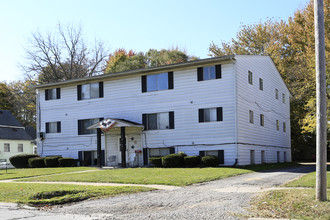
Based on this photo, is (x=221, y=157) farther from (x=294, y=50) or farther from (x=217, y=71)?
(x=294, y=50)

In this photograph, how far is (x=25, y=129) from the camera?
51.9m

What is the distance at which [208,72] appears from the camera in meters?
26.4

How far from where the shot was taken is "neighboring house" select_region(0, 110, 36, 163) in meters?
44.7

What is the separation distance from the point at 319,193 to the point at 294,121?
111 feet

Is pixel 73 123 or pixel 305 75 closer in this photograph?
pixel 73 123

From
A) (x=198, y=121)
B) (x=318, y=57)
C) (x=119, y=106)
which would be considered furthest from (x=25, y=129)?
(x=318, y=57)

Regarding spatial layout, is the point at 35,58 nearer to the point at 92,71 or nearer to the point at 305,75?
the point at 92,71

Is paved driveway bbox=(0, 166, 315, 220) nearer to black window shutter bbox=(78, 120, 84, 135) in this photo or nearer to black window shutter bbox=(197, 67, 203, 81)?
black window shutter bbox=(197, 67, 203, 81)

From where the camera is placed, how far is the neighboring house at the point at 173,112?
25797 mm

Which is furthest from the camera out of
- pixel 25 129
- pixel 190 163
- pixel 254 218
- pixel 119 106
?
pixel 25 129

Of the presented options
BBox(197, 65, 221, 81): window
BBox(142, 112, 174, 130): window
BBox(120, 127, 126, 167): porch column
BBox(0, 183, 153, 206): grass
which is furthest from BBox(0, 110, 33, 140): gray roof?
BBox(0, 183, 153, 206): grass

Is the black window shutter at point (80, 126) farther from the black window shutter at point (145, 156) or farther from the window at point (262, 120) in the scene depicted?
the window at point (262, 120)

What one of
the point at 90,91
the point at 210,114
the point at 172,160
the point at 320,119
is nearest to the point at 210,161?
the point at 172,160

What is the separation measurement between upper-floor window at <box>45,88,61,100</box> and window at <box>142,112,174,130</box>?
8633mm
